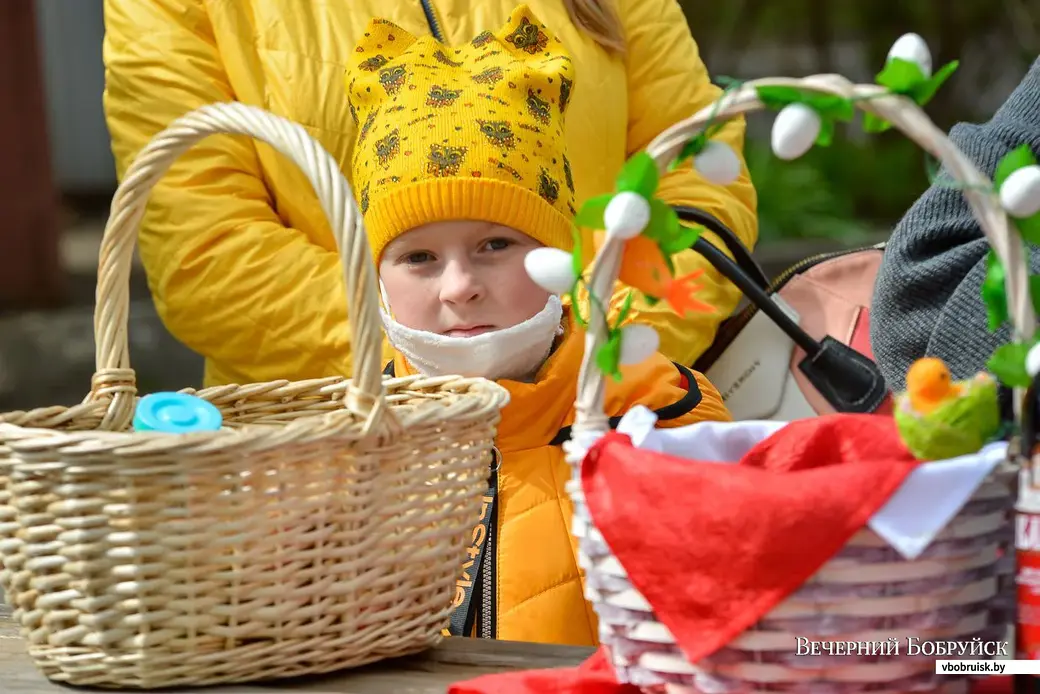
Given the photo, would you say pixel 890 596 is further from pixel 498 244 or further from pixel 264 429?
pixel 498 244

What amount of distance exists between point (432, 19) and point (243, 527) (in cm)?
123

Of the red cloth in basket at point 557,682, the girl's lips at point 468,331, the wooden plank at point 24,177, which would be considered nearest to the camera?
the red cloth in basket at point 557,682

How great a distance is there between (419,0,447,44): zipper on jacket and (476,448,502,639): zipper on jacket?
0.78 meters

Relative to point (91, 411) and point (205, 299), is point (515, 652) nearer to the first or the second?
point (91, 411)

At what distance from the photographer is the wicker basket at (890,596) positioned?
39.3 inches

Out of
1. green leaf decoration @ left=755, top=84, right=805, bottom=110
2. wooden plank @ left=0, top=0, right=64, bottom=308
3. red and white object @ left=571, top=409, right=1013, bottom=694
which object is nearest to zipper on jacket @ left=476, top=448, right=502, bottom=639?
red and white object @ left=571, top=409, right=1013, bottom=694

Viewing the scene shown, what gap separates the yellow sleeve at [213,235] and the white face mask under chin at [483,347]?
1.30 ft

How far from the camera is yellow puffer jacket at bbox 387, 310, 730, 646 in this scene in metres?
1.70

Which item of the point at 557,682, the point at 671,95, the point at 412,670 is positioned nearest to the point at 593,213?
the point at 557,682

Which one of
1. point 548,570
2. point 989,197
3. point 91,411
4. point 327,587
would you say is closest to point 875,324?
point 548,570

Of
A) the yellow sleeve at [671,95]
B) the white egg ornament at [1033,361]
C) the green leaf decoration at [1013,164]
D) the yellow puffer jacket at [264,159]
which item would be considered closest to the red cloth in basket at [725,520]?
the white egg ornament at [1033,361]

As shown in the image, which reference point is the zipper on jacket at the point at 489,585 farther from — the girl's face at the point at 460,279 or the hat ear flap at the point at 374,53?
the hat ear flap at the point at 374,53

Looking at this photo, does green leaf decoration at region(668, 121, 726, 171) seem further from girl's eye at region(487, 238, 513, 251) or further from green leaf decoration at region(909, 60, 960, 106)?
girl's eye at region(487, 238, 513, 251)

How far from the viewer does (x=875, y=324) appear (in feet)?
5.41
